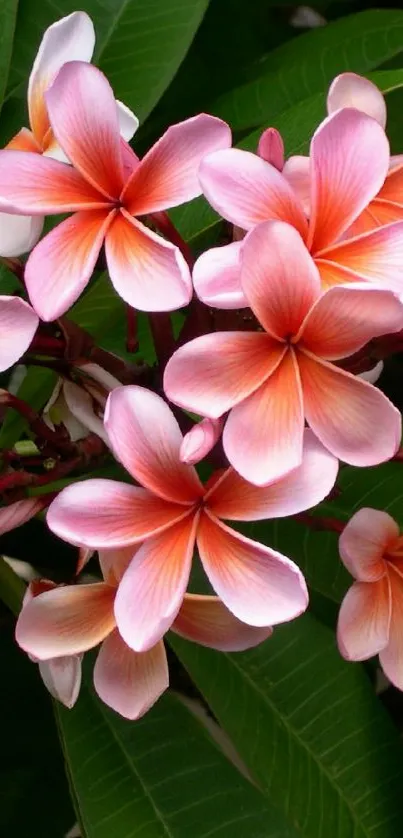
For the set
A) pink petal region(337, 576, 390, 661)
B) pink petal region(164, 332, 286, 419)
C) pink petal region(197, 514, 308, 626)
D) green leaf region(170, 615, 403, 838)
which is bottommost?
green leaf region(170, 615, 403, 838)

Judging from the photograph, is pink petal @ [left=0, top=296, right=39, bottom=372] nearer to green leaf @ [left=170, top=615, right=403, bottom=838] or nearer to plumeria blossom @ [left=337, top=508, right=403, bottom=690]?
plumeria blossom @ [left=337, top=508, right=403, bottom=690]

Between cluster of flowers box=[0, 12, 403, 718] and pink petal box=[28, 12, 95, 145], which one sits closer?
cluster of flowers box=[0, 12, 403, 718]

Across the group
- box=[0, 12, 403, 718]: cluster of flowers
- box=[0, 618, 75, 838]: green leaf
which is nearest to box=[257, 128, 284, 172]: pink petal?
box=[0, 12, 403, 718]: cluster of flowers

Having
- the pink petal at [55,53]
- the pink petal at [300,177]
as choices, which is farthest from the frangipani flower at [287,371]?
the pink petal at [55,53]

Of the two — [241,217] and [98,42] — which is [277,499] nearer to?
[241,217]

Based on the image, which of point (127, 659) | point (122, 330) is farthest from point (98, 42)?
point (127, 659)

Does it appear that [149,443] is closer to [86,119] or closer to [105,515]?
[105,515]
